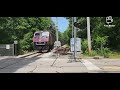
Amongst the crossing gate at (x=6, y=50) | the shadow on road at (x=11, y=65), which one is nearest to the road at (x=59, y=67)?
the shadow on road at (x=11, y=65)

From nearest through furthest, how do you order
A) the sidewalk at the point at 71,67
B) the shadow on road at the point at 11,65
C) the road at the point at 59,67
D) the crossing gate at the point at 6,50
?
the sidewalk at the point at 71,67
the road at the point at 59,67
the shadow on road at the point at 11,65
the crossing gate at the point at 6,50

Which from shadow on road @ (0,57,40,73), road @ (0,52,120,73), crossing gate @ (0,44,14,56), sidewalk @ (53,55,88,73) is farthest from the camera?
crossing gate @ (0,44,14,56)

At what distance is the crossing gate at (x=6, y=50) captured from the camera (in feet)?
162

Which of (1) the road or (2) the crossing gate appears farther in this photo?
(2) the crossing gate

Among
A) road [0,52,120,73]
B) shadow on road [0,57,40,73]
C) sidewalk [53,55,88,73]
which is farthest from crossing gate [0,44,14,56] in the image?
sidewalk [53,55,88,73]

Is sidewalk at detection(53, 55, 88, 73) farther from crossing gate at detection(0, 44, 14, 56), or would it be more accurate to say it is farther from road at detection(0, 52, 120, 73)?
crossing gate at detection(0, 44, 14, 56)

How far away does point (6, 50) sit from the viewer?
1972 inches

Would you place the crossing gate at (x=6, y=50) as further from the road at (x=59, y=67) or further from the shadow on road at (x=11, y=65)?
the road at (x=59, y=67)

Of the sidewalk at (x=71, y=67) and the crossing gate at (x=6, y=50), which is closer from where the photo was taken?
the sidewalk at (x=71, y=67)

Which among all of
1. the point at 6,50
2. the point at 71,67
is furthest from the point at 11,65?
the point at 6,50

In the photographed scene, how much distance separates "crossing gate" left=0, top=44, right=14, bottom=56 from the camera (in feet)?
162
